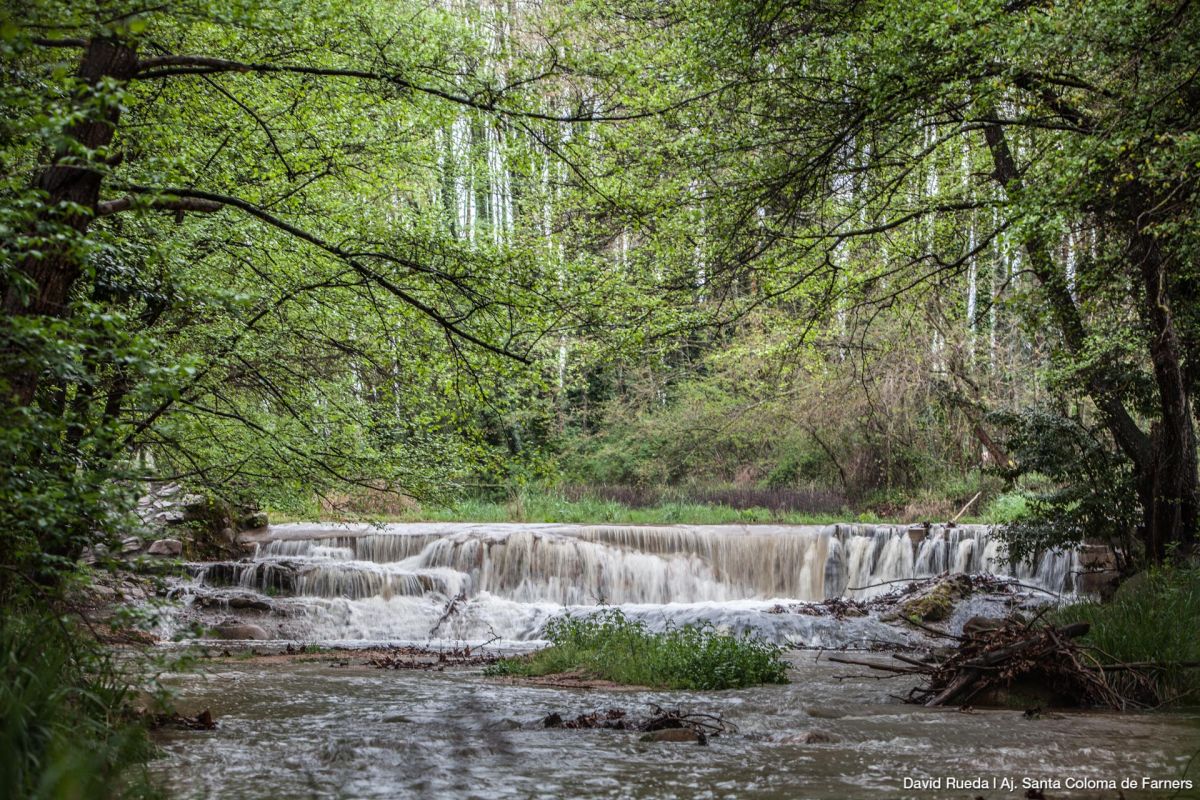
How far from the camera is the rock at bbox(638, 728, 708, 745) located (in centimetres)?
636

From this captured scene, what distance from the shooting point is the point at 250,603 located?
14.5 m

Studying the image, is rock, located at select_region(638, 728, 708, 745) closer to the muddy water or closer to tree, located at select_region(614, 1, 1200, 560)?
the muddy water

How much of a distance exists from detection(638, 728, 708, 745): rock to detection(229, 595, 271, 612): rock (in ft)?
31.6

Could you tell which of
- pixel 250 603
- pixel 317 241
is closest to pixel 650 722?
pixel 317 241

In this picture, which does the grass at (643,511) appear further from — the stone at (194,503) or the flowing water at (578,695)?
the stone at (194,503)

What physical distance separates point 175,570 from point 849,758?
159 inches

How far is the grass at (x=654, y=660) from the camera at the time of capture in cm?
927

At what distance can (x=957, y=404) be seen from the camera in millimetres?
20344

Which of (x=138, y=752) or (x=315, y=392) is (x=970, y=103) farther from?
(x=138, y=752)

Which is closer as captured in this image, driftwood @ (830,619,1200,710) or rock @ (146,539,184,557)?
driftwood @ (830,619,1200,710)

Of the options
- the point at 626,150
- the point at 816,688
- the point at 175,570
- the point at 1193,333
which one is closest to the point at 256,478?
the point at 175,570

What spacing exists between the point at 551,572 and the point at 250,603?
16.8 ft

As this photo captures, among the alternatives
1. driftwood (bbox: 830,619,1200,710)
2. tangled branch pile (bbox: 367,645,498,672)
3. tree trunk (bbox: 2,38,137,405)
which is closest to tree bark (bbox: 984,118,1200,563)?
driftwood (bbox: 830,619,1200,710)

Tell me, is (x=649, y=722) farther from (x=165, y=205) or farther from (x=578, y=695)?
(x=165, y=205)
